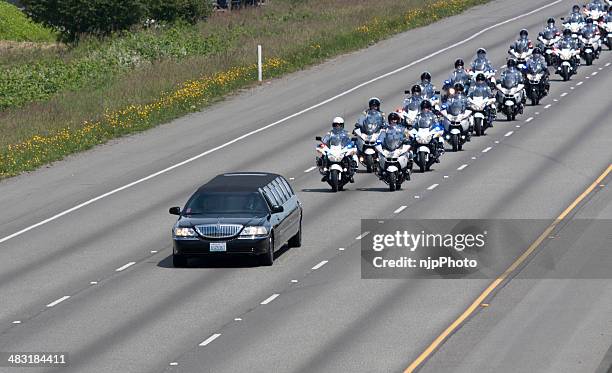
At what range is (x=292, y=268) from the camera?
2895 cm

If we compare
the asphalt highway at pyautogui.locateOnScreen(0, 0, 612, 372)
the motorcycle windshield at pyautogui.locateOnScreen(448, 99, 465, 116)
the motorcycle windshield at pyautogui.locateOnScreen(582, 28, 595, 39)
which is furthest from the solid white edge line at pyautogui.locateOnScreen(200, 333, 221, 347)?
the motorcycle windshield at pyautogui.locateOnScreen(582, 28, 595, 39)

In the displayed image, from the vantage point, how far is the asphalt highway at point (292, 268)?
73.7ft

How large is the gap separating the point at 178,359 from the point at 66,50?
53.6 meters

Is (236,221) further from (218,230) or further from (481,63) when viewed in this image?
(481,63)

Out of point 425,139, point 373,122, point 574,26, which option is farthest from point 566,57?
point 373,122

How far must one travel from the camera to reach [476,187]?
38.4 metres

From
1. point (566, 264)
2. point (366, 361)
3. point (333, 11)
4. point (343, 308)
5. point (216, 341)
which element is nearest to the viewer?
point (366, 361)

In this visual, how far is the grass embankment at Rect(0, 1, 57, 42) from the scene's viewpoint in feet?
298

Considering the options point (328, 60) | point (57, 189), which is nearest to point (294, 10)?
point (328, 60)

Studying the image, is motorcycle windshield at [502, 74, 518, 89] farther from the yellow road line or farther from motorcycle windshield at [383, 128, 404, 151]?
motorcycle windshield at [383, 128, 404, 151]

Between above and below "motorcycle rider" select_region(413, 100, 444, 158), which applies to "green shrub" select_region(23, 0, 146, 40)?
below

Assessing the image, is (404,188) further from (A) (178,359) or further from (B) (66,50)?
(B) (66,50)

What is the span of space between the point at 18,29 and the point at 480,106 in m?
50.7

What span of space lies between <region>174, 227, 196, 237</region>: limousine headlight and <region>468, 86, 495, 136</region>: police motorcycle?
782 inches
